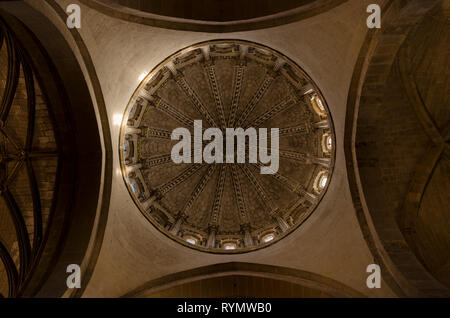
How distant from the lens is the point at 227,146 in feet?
50.5

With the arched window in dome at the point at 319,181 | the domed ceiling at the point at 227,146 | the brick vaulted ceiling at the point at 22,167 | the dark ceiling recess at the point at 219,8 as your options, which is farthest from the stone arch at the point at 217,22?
the arched window in dome at the point at 319,181

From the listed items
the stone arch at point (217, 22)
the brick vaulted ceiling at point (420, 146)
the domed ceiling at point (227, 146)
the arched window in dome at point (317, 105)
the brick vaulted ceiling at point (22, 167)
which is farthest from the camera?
the arched window in dome at point (317, 105)

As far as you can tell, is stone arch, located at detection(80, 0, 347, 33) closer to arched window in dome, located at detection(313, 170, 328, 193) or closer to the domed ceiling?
the domed ceiling

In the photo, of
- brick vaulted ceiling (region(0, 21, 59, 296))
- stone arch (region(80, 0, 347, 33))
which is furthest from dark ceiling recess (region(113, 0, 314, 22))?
brick vaulted ceiling (region(0, 21, 59, 296))

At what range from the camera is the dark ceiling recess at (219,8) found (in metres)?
8.29

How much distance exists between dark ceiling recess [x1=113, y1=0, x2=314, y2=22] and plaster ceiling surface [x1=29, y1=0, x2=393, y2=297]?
1.57 feet

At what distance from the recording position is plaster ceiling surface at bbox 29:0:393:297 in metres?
8.40

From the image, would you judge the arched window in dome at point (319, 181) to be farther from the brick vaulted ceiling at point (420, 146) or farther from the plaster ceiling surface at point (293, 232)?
the brick vaulted ceiling at point (420, 146)

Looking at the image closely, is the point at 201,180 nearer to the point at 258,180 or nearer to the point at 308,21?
the point at 258,180

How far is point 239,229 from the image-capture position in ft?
43.9

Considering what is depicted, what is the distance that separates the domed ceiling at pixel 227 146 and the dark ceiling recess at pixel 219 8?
4.87ft

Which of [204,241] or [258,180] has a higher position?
[258,180]

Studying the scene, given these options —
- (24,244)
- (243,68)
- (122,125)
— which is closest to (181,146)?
(243,68)
